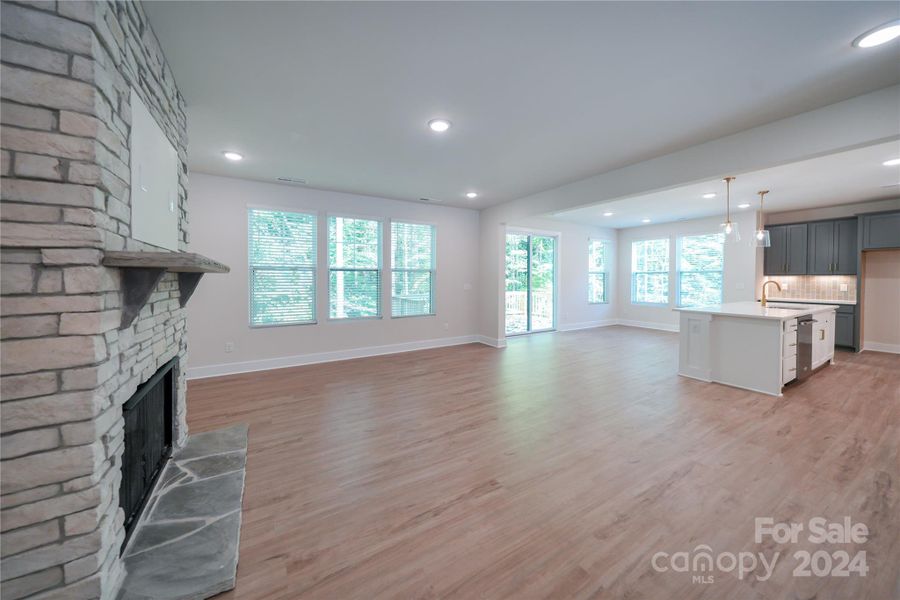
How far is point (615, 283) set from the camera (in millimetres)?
9484

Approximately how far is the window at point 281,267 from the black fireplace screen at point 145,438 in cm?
255

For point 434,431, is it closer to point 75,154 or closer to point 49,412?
point 49,412

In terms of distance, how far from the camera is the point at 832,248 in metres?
6.20

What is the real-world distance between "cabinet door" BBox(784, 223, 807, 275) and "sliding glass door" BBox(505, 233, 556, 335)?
437 centimetres

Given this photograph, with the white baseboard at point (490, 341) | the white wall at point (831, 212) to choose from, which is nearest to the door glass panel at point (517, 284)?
the white baseboard at point (490, 341)

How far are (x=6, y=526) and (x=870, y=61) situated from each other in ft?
15.4

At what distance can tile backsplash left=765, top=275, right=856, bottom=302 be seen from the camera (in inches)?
244

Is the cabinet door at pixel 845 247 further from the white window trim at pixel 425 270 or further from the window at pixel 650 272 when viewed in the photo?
the white window trim at pixel 425 270

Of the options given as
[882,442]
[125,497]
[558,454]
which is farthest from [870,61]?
[125,497]

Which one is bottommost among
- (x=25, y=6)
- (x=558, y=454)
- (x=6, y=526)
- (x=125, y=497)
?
(x=558, y=454)

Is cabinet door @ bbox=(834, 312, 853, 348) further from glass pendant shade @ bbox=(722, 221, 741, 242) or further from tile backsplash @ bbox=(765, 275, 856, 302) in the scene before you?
glass pendant shade @ bbox=(722, 221, 741, 242)

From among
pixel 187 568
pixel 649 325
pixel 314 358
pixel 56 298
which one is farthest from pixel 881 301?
pixel 56 298

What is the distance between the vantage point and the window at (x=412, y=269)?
600 centimetres

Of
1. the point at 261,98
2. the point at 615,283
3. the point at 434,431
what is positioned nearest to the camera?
the point at 261,98
